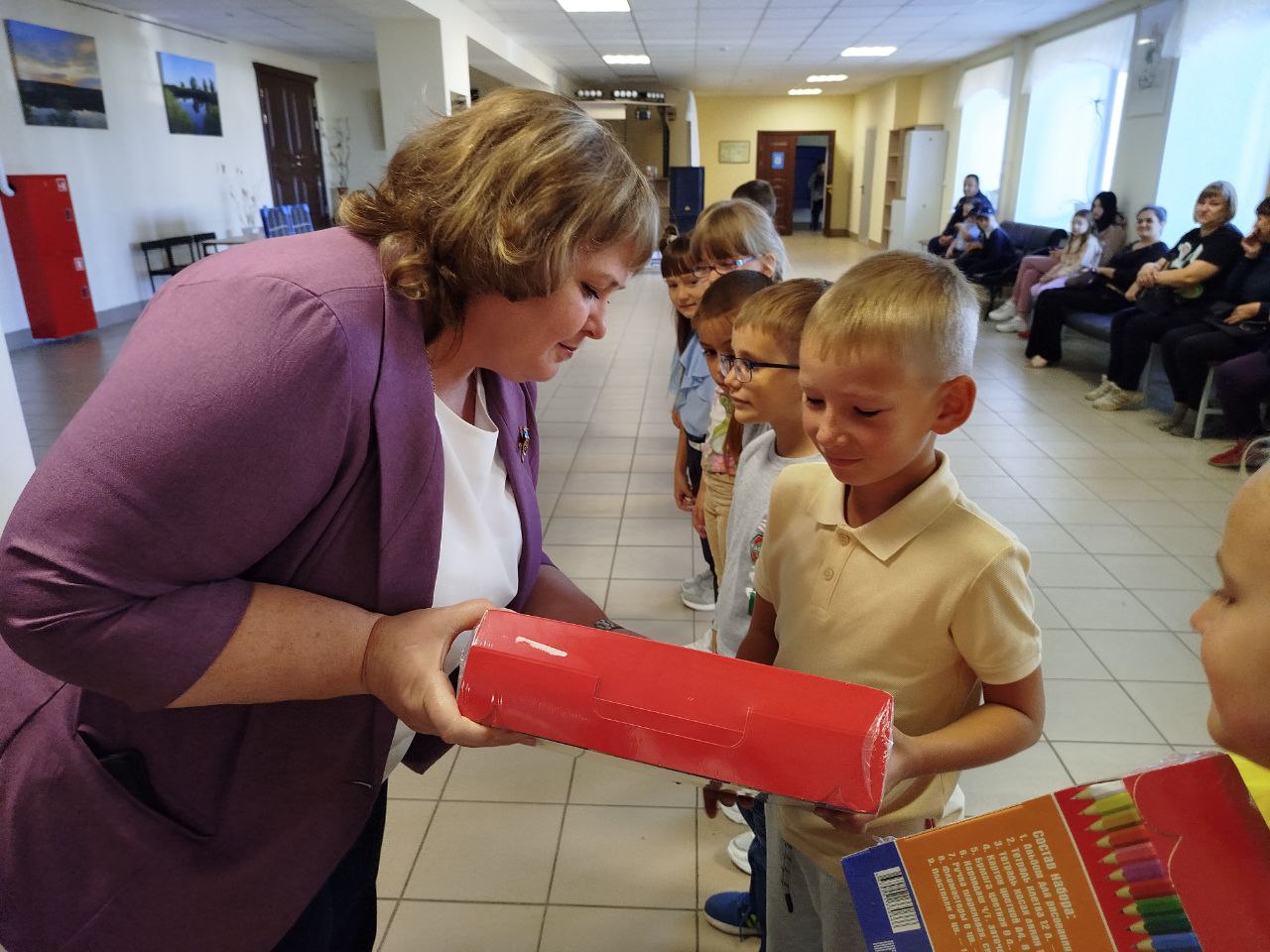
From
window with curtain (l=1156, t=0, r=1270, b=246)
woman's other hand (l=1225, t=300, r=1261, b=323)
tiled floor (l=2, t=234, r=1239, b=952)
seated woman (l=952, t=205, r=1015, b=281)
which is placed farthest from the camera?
seated woman (l=952, t=205, r=1015, b=281)

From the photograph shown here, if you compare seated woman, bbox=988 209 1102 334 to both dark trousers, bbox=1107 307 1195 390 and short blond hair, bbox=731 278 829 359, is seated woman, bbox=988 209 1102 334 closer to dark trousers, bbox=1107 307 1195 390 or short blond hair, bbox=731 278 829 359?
dark trousers, bbox=1107 307 1195 390

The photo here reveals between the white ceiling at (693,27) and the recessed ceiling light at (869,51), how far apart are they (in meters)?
0.16

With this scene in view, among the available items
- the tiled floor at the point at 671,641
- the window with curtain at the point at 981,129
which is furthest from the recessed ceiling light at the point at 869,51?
the tiled floor at the point at 671,641

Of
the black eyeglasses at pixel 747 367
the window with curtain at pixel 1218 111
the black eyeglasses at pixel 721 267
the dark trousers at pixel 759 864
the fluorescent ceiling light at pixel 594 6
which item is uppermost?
the fluorescent ceiling light at pixel 594 6

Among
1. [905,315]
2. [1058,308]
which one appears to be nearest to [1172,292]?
[1058,308]

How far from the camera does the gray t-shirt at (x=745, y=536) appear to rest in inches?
59.9

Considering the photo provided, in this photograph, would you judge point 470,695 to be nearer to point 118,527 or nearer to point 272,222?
point 118,527

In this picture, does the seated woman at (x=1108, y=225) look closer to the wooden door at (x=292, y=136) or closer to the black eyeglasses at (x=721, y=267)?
the black eyeglasses at (x=721, y=267)

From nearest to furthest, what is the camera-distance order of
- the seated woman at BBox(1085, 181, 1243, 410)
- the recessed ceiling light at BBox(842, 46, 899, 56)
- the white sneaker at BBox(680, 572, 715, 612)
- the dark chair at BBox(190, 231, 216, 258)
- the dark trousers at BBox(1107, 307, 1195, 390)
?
the white sneaker at BBox(680, 572, 715, 612), the seated woman at BBox(1085, 181, 1243, 410), the dark trousers at BBox(1107, 307, 1195, 390), the dark chair at BBox(190, 231, 216, 258), the recessed ceiling light at BBox(842, 46, 899, 56)

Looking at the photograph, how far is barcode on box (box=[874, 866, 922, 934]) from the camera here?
634 mm

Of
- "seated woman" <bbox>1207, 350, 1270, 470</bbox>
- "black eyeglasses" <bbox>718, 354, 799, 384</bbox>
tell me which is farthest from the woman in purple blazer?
"seated woman" <bbox>1207, 350, 1270, 470</bbox>

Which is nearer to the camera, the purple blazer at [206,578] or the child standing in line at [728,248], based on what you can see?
the purple blazer at [206,578]

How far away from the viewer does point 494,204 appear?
0.91 m

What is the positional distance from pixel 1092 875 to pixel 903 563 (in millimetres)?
507
